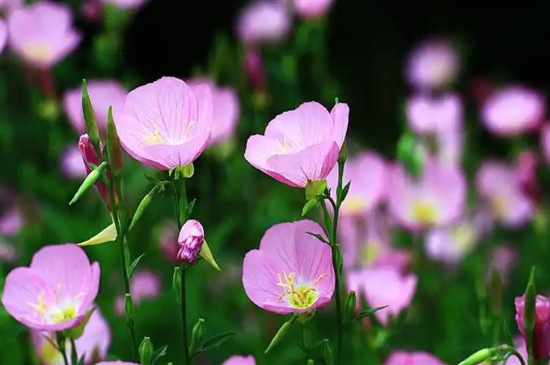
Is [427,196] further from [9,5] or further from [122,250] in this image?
[122,250]

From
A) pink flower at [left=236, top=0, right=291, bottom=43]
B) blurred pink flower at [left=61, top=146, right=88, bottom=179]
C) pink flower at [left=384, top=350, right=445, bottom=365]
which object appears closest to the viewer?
pink flower at [left=384, top=350, right=445, bottom=365]

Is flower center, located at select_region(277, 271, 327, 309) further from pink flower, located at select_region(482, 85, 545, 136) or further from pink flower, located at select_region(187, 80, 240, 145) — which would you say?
pink flower, located at select_region(482, 85, 545, 136)

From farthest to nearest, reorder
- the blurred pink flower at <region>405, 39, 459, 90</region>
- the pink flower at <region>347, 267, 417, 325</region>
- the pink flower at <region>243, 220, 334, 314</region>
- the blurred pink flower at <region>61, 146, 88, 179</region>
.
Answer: the blurred pink flower at <region>405, 39, 459, 90</region> < the blurred pink flower at <region>61, 146, 88, 179</region> < the pink flower at <region>347, 267, 417, 325</region> < the pink flower at <region>243, 220, 334, 314</region>

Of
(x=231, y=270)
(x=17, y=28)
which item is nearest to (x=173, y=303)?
(x=231, y=270)

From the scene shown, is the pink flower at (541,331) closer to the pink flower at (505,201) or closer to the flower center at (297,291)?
the flower center at (297,291)

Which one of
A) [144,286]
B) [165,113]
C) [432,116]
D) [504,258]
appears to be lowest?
[504,258]

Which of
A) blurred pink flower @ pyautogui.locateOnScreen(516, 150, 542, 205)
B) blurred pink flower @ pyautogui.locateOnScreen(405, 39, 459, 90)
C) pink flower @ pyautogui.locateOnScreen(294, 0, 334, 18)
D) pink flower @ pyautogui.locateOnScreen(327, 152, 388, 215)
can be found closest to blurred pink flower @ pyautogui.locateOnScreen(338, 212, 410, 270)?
pink flower @ pyautogui.locateOnScreen(327, 152, 388, 215)

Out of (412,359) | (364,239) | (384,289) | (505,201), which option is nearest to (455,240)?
(505,201)
